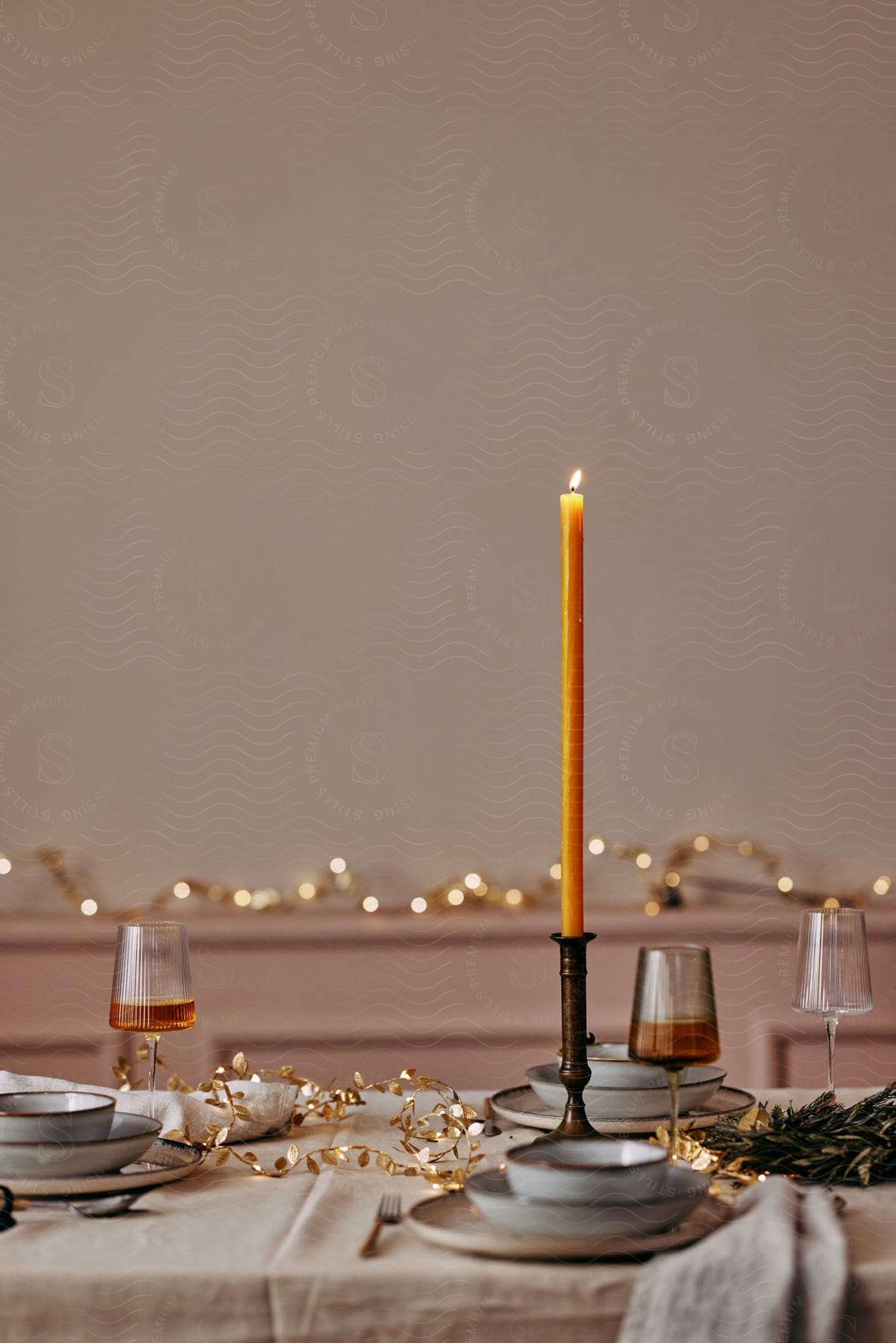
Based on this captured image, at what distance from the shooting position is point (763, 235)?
2039 millimetres

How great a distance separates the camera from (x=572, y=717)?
0.84 m

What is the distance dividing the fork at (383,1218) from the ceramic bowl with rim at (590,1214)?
67mm

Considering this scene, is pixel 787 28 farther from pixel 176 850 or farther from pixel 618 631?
pixel 176 850

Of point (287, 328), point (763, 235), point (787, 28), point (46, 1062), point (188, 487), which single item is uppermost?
point (787, 28)

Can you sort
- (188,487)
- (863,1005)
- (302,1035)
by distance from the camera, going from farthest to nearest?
(188,487) < (302,1035) < (863,1005)

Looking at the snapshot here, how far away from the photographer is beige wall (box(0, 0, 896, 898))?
199cm

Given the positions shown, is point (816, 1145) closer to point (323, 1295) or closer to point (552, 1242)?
point (552, 1242)

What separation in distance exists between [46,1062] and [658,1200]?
4.59ft

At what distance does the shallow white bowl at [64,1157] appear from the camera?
0.82m

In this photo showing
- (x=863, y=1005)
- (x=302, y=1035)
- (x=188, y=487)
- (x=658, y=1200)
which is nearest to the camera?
(x=658, y=1200)

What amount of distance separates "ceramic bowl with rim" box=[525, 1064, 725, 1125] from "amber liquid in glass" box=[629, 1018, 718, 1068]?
14 cm

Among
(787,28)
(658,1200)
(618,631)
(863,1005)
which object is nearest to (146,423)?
(618,631)

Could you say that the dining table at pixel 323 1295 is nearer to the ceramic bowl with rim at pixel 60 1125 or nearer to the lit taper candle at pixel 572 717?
the ceramic bowl with rim at pixel 60 1125

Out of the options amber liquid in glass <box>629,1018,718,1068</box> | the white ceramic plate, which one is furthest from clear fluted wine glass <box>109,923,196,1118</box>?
amber liquid in glass <box>629,1018,718,1068</box>
